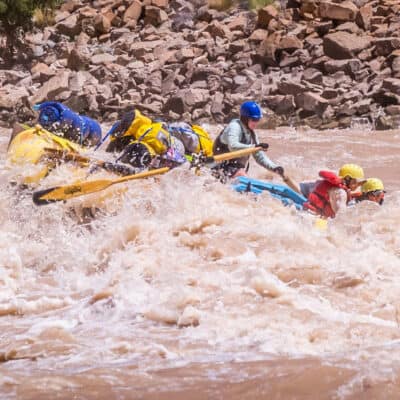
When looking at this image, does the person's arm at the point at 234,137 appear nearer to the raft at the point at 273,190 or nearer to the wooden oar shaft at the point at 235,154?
the wooden oar shaft at the point at 235,154

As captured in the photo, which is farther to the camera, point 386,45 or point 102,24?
point 102,24

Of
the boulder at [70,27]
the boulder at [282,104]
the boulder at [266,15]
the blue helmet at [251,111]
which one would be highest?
the blue helmet at [251,111]

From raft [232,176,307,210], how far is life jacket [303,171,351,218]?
12 centimetres

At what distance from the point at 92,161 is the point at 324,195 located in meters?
2.12

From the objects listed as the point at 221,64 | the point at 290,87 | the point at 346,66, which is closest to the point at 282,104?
the point at 290,87

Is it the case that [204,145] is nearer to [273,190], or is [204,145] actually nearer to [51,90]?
[273,190]

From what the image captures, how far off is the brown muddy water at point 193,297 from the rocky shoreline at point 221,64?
8129mm

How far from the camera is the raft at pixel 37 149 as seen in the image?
696cm

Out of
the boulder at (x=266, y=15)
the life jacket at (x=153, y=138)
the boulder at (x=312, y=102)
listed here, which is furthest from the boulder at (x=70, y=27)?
the life jacket at (x=153, y=138)

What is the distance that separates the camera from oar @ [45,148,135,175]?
6969 millimetres

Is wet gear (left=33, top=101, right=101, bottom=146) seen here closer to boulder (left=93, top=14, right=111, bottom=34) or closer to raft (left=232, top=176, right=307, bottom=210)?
raft (left=232, top=176, right=307, bottom=210)

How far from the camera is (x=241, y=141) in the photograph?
24.7 feet

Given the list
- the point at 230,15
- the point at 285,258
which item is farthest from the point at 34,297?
the point at 230,15

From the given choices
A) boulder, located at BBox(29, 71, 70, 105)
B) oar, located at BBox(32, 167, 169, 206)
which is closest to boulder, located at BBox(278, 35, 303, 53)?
boulder, located at BBox(29, 71, 70, 105)
